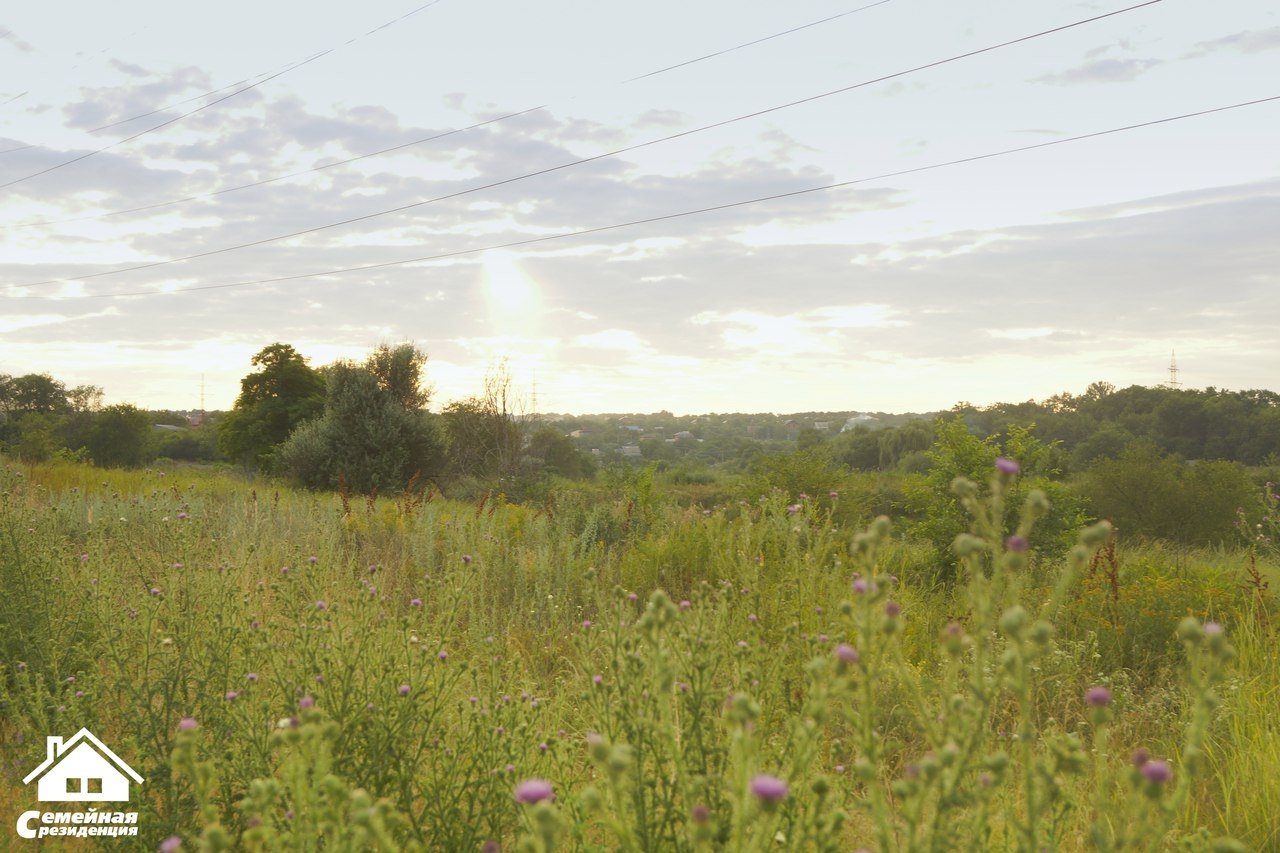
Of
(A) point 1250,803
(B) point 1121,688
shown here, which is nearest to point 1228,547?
(B) point 1121,688

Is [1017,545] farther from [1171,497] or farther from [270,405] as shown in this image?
[270,405]

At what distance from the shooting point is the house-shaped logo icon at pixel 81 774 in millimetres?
2826

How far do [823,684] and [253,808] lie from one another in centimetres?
102

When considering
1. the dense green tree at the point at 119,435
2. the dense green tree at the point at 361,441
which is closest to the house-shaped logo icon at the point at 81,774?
the dense green tree at the point at 361,441

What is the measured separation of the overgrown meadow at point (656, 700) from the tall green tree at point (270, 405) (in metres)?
18.5

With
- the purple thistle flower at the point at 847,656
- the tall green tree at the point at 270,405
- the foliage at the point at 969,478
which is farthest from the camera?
the tall green tree at the point at 270,405

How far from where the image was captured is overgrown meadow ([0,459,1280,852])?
135 cm

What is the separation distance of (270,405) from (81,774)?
24.0 metres

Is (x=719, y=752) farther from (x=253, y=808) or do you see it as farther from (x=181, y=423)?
(x=181, y=423)

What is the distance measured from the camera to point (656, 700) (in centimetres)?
195

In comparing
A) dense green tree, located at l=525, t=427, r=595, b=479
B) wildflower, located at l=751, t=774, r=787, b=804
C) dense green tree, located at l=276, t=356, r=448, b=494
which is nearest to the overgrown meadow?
wildflower, located at l=751, t=774, r=787, b=804
